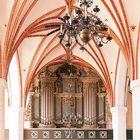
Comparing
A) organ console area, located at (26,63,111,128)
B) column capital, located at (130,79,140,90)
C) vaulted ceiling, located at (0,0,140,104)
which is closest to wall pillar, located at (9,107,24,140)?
vaulted ceiling, located at (0,0,140,104)

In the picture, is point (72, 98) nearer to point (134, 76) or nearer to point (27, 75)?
point (27, 75)

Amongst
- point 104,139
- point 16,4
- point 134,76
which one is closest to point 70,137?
point 104,139

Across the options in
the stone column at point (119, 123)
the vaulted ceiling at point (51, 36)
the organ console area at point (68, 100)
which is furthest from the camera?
the organ console area at point (68, 100)

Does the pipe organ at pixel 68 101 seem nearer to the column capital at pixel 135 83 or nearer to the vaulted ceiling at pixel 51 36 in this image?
the vaulted ceiling at pixel 51 36

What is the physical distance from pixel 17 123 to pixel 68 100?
415 cm

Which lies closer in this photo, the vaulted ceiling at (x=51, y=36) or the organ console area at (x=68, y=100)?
the vaulted ceiling at (x=51, y=36)

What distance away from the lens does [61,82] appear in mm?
30672

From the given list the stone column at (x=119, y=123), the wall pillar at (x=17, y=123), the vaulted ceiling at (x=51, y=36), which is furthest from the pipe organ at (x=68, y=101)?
the stone column at (x=119, y=123)

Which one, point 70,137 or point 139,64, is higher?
point 139,64

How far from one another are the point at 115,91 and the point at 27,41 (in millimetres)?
5565

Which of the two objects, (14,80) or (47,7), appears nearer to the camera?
(47,7)

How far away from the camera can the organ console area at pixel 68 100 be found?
29906mm

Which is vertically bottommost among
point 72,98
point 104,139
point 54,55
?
point 104,139

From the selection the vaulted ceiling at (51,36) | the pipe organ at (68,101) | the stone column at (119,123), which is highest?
the vaulted ceiling at (51,36)
